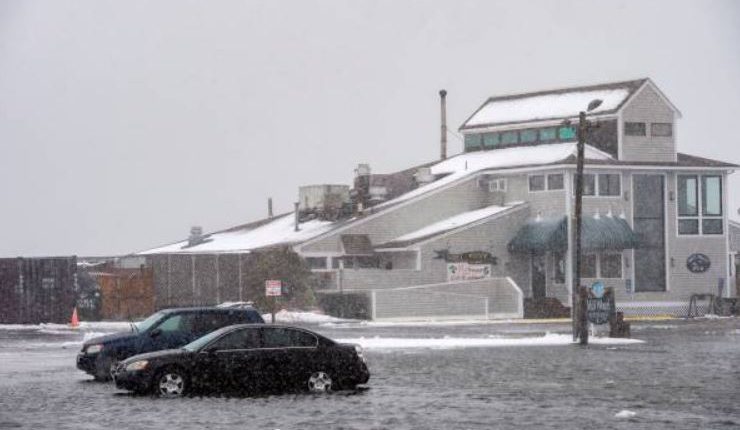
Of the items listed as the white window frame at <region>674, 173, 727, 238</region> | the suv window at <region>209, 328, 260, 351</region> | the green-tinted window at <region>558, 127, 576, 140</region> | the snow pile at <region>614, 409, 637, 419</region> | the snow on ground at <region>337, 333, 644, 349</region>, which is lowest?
the snow on ground at <region>337, 333, 644, 349</region>

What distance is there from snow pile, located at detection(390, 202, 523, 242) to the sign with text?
2.06 meters

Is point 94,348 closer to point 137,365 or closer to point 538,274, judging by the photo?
point 137,365

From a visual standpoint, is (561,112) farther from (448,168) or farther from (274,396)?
(274,396)

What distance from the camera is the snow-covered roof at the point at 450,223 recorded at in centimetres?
6994

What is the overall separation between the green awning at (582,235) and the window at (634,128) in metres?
4.79

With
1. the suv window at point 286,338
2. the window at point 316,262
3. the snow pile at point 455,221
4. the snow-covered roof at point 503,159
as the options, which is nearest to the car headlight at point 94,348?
the suv window at point 286,338

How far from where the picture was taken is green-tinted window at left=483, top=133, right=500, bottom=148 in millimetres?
80562

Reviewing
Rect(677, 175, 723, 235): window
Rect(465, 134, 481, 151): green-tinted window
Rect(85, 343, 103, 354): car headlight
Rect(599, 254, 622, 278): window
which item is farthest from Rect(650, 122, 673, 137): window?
Rect(85, 343, 103, 354): car headlight

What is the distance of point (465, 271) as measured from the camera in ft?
226

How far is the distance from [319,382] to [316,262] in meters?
43.7

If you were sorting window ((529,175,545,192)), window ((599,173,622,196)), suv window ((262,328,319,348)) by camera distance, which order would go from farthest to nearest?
1. window ((529,175,545,192))
2. window ((599,173,622,196))
3. suv window ((262,328,319,348))

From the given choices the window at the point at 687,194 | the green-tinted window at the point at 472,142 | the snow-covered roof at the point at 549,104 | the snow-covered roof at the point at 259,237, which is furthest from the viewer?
the green-tinted window at the point at 472,142

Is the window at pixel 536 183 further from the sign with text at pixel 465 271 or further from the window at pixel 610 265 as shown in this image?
the sign with text at pixel 465 271

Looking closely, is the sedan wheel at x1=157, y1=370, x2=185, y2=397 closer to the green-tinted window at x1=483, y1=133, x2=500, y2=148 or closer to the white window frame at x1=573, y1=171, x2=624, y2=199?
the white window frame at x1=573, y1=171, x2=624, y2=199
